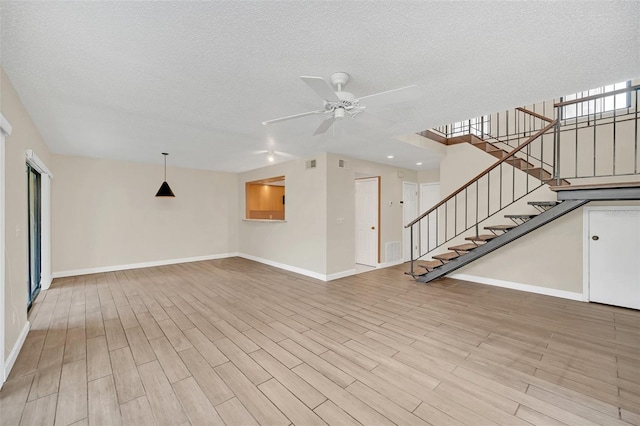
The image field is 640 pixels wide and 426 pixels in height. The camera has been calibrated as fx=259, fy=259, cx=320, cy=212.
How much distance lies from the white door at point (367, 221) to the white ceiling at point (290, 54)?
10.2 ft

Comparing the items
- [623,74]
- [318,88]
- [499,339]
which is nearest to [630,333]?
[499,339]

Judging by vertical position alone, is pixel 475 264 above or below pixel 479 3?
below

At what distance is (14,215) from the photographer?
2523 millimetres

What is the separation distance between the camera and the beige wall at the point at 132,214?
220 inches

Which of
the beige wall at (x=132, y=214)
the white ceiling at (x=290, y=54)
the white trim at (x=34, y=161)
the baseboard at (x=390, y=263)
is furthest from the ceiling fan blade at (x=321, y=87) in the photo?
the beige wall at (x=132, y=214)

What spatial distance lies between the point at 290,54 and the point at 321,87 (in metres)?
0.35

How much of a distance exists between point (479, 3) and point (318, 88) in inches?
44.5

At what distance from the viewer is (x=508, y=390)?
200 cm

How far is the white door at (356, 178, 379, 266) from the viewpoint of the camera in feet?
21.2

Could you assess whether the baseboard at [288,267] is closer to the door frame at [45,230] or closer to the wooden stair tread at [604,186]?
the wooden stair tread at [604,186]

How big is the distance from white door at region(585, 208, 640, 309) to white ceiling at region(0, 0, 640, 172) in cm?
244

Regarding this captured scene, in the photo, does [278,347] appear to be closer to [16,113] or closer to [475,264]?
[16,113]

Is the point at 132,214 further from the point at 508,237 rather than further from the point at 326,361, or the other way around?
the point at 508,237

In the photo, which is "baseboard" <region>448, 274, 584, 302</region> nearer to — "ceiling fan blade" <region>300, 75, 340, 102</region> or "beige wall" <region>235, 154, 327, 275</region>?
"beige wall" <region>235, 154, 327, 275</region>
